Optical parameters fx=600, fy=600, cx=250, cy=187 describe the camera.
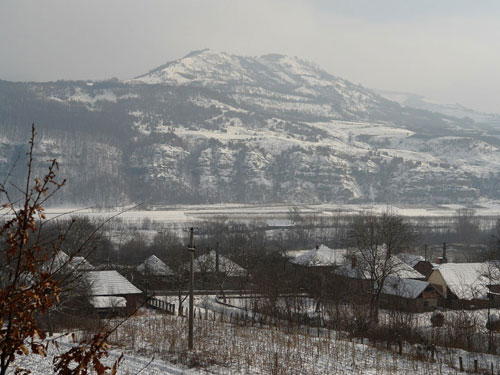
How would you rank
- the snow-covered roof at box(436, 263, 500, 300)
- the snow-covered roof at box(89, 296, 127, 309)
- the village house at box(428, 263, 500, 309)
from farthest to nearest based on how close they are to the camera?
the snow-covered roof at box(436, 263, 500, 300)
the village house at box(428, 263, 500, 309)
the snow-covered roof at box(89, 296, 127, 309)

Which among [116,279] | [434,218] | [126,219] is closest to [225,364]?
[116,279]

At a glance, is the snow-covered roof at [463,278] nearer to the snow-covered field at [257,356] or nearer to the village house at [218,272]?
the village house at [218,272]

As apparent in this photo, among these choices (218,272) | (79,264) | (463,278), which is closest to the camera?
(79,264)

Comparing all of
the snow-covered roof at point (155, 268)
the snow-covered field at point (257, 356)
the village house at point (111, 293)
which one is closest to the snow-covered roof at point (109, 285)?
the village house at point (111, 293)

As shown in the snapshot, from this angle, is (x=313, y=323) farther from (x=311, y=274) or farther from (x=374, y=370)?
(x=311, y=274)

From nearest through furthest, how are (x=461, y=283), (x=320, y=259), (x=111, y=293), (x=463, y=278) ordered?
(x=111, y=293) < (x=461, y=283) < (x=463, y=278) < (x=320, y=259)

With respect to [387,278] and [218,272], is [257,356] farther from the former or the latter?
[218,272]

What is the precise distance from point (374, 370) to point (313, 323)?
15.2 meters

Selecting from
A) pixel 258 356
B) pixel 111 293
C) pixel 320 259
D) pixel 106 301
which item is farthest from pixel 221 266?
pixel 258 356

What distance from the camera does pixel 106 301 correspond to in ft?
146

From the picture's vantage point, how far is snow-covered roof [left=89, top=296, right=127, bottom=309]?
4288 cm

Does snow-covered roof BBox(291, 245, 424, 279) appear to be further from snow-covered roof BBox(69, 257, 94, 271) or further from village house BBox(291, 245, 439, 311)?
snow-covered roof BBox(69, 257, 94, 271)

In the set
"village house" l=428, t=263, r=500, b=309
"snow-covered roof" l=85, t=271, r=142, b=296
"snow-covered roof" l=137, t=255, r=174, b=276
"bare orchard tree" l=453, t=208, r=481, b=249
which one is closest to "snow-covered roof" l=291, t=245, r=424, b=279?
"village house" l=428, t=263, r=500, b=309

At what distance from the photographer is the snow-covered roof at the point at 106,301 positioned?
4288 centimetres
